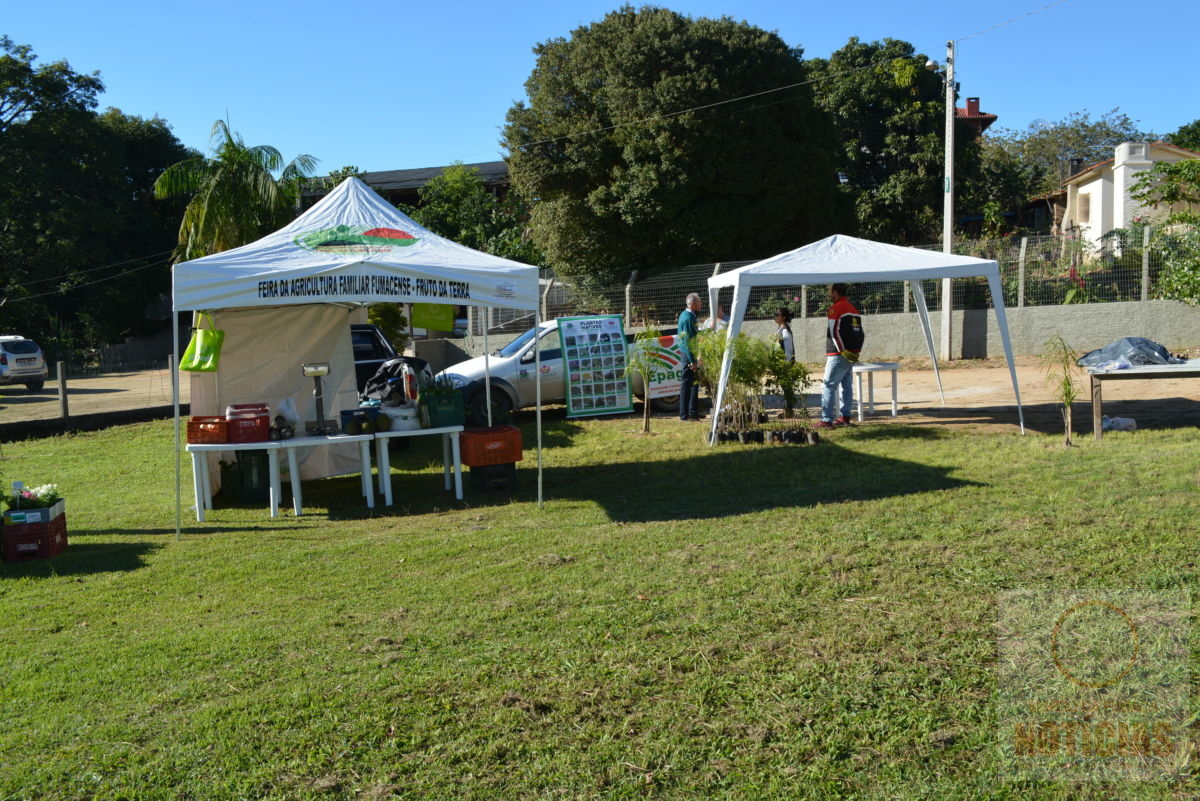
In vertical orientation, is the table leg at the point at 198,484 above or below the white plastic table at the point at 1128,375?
below

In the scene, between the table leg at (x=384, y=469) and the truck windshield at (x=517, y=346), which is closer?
the table leg at (x=384, y=469)

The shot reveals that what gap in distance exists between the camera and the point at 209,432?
352 inches

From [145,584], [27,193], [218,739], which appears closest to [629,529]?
[145,584]

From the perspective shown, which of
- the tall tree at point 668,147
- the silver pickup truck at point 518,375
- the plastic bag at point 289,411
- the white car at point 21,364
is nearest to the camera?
the plastic bag at point 289,411

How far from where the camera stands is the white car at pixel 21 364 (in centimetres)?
2719

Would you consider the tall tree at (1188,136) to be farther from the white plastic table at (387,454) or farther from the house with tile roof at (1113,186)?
the white plastic table at (387,454)

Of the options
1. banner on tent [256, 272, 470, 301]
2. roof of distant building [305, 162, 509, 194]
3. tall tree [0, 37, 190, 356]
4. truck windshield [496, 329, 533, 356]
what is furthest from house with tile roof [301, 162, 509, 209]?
banner on tent [256, 272, 470, 301]

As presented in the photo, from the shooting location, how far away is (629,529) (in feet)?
25.0

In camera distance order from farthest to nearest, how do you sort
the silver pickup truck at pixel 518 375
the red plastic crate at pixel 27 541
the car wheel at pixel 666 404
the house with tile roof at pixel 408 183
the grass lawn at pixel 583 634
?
the house with tile roof at pixel 408 183, the car wheel at pixel 666 404, the silver pickup truck at pixel 518 375, the red plastic crate at pixel 27 541, the grass lawn at pixel 583 634

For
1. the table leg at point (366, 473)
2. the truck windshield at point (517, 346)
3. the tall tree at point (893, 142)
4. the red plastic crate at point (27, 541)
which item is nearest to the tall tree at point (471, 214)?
the tall tree at point (893, 142)

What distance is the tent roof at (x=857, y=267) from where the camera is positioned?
11.2 metres

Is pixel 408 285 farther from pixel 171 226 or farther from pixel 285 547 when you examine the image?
pixel 171 226

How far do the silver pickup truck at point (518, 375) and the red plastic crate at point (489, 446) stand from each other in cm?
452

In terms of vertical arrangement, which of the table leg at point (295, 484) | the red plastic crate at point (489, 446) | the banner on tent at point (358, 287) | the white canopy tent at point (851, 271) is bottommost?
the table leg at point (295, 484)
